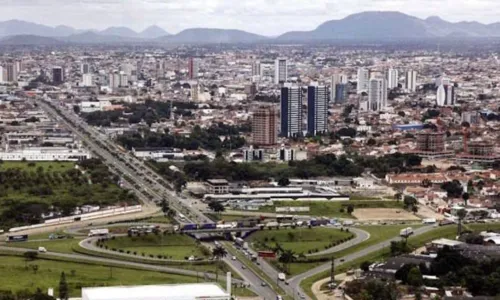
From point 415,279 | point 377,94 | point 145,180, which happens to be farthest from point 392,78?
point 415,279

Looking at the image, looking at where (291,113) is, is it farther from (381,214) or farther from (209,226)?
(209,226)

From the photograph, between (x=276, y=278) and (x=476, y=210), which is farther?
(x=476, y=210)

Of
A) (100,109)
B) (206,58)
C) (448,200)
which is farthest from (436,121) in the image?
(206,58)

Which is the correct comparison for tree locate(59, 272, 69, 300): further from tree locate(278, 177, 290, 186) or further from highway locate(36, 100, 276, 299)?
tree locate(278, 177, 290, 186)

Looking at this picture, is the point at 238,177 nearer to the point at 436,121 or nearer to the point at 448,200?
the point at 448,200

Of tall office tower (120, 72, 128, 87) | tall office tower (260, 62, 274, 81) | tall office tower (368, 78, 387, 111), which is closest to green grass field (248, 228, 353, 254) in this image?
tall office tower (368, 78, 387, 111)

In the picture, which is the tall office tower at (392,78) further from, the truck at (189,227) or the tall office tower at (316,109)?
the truck at (189,227)
